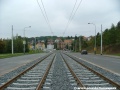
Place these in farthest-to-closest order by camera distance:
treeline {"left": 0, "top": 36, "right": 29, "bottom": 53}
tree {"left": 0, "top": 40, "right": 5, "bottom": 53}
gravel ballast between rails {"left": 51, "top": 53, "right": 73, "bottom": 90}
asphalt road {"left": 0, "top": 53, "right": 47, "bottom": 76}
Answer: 1. treeline {"left": 0, "top": 36, "right": 29, "bottom": 53}
2. tree {"left": 0, "top": 40, "right": 5, "bottom": 53}
3. asphalt road {"left": 0, "top": 53, "right": 47, "bottom": 76}
4. gravel ballast between rails {"left": 51, "top": 53, "right": 73, "bottom": 90}

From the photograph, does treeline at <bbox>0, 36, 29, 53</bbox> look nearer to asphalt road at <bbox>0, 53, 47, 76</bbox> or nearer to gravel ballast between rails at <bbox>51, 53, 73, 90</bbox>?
asphalt road at <bbox>0, 53, 47, 76</bbox>

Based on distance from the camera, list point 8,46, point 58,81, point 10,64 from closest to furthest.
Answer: point 58,81 → point 10,64 → point 8,46

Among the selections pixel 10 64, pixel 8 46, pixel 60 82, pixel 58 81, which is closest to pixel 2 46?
pixel 8 46

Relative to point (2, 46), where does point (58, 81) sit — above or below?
below

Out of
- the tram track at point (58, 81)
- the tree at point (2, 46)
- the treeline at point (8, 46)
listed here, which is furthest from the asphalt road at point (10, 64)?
the treeline at point (8, 46)

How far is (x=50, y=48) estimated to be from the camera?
633 feet

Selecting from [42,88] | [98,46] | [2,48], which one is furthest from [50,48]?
[42,88]

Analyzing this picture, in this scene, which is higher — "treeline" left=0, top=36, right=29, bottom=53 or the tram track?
"treeline" left=0, top=36, right=29, bottom=53

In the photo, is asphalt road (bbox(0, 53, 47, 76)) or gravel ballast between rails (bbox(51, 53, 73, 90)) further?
asphalt road (bbox(0, 53, 47, 76))

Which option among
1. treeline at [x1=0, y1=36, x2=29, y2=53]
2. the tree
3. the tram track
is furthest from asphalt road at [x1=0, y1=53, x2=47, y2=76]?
treeline at [x1=0, y1=36, x2=29, y2=53]

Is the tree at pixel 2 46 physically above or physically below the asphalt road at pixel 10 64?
above

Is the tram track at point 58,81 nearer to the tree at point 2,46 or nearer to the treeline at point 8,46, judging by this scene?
the tree at point 2,46

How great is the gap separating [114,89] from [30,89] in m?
3.34

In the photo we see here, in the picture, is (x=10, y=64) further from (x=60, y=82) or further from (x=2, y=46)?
(x=2, y=46)
